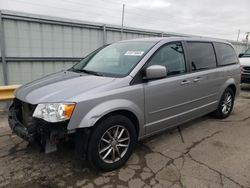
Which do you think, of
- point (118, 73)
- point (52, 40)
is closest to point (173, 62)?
point (118, 73)

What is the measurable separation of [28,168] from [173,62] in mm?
2609

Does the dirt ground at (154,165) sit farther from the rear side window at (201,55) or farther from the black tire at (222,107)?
the rear side window at (201,55)

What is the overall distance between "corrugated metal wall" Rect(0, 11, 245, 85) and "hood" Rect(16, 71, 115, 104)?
2.89 metres

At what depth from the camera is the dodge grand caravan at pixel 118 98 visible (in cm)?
251

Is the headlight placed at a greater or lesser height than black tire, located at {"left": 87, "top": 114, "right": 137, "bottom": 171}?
greater

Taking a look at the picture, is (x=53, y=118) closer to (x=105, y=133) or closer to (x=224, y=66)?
(x=105, y=133)

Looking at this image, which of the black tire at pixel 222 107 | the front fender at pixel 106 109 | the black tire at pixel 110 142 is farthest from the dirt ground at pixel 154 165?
the black tire at pixel 222 107

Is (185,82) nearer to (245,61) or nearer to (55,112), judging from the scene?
(55,112)

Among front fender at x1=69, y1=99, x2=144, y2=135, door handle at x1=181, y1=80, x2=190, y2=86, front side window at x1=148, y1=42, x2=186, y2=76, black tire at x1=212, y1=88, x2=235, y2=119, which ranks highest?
front side window at x1=148, y1=42, x2=186, y2=76

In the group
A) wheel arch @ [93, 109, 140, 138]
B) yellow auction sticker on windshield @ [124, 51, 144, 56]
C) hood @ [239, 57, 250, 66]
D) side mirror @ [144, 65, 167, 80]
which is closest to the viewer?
wheel arch @ [93, 109, 140, 138]

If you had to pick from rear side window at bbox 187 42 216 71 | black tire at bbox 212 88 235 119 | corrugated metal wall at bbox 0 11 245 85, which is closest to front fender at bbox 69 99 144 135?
rear side window at bbox 187 42 216 71

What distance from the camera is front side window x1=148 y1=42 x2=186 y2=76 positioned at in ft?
10.9

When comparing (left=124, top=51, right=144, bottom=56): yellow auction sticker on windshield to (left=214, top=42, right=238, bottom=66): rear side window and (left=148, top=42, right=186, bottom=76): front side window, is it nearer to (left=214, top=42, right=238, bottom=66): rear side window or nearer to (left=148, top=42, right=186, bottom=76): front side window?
(left=148, top=42, right=186, bottom=76): front side window

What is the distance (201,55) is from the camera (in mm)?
4129
